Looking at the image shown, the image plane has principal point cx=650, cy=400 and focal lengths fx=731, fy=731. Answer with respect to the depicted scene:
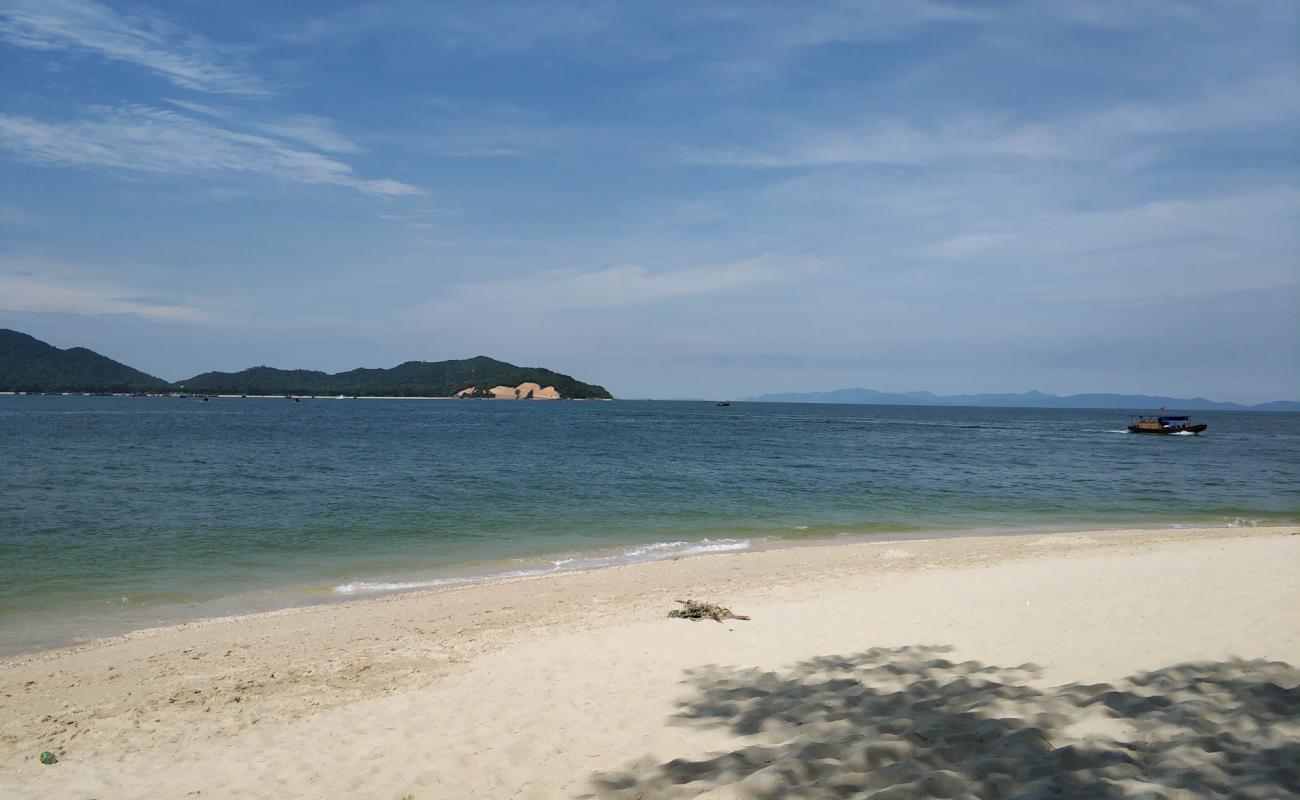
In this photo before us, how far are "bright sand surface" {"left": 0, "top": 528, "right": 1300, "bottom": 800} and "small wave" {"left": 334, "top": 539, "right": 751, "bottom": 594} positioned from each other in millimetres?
2316

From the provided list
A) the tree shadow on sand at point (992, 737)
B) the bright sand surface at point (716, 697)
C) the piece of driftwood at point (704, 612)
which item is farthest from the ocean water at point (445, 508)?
the tree shadow on sand at point (992, 737)

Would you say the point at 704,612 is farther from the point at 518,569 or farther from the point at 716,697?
the point at 518,569

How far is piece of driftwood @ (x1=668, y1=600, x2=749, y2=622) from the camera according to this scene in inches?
389

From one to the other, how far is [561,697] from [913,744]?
137 inches

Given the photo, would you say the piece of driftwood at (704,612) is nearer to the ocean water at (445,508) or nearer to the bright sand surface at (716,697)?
the bright sand surface at (716,697)

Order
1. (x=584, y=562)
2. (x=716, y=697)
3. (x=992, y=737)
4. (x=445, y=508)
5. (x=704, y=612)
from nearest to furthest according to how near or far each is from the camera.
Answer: (x=992, y=737) → (x=716, y=697) → (x=704, y=612) → (x=584, y=562) → (x=445, y=508)

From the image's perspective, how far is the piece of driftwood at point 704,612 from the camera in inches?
389

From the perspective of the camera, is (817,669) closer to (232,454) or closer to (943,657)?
(943,657)

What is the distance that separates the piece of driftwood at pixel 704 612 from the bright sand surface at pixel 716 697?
0.34m

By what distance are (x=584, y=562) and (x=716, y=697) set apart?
1006 cm

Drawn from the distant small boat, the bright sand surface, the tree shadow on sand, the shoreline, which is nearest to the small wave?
the shoreline

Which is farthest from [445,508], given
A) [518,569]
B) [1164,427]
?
[1164,427]

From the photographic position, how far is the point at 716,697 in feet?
22.1

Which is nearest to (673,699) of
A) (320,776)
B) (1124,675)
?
(320,776)
